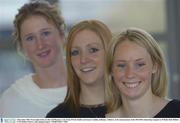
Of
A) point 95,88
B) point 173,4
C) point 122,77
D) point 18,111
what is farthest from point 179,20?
point 18,111

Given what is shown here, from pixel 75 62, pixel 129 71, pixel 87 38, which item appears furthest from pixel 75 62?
pixel 129 71

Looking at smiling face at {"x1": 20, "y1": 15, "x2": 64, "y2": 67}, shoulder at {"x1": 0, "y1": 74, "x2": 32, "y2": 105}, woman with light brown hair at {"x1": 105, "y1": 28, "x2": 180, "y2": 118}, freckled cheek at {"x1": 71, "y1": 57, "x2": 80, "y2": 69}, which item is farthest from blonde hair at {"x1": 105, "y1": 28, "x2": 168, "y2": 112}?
shoulder at {"x1": 0, "y1": 74, "x2": 32, "y2": 105}

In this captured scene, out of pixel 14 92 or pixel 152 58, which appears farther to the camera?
pixel 14 92

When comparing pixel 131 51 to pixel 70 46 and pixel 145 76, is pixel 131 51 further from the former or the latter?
pixel 70 46

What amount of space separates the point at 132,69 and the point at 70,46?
0.27 m

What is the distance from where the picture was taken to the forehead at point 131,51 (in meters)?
1.42

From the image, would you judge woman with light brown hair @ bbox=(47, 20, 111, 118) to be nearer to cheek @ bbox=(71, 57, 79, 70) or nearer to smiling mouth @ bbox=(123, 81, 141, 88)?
cheek @ bbox=(71, 57, 79, 70)

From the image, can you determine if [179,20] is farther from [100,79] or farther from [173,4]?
[100,79]

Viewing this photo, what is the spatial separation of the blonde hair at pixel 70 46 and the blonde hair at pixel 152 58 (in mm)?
49

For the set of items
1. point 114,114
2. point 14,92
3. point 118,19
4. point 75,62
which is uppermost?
point 118,19

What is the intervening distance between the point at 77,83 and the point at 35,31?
0.28m

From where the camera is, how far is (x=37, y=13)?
58.3 inches

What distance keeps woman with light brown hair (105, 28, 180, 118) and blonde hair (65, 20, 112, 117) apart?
0.05 m

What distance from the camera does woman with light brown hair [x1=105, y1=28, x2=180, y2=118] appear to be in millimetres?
1427
